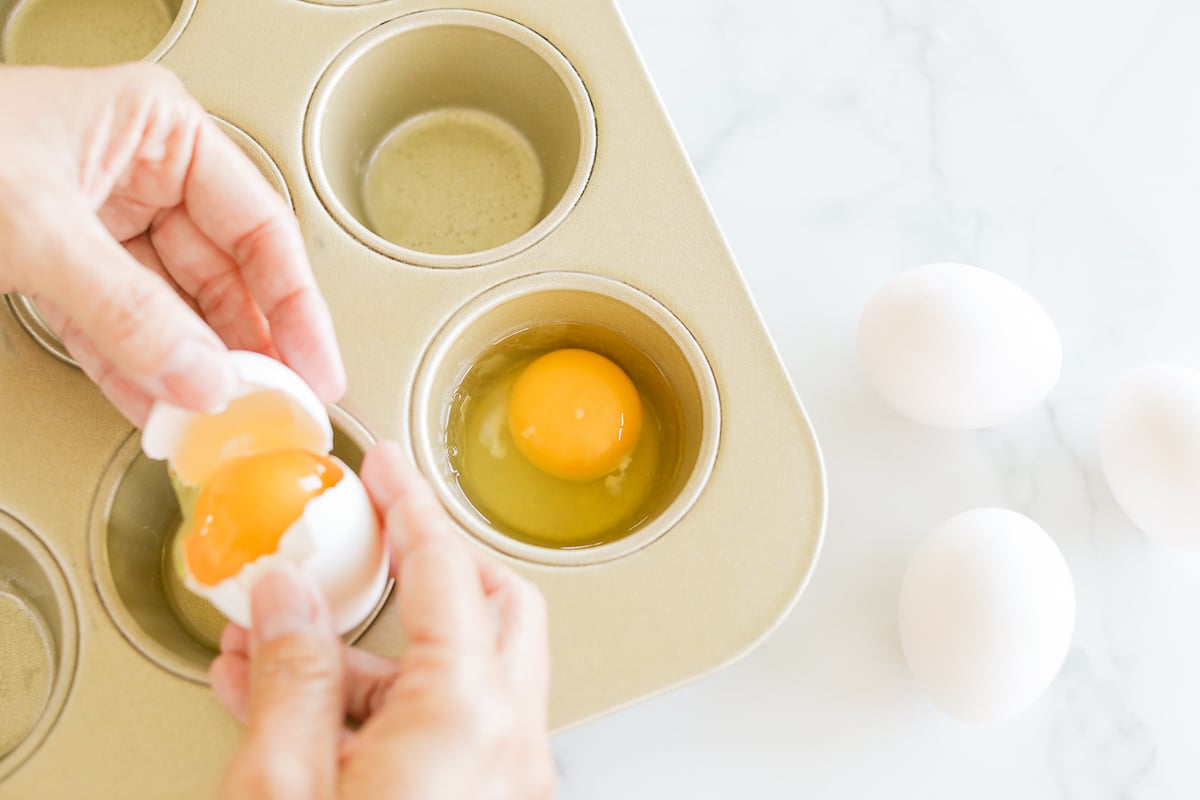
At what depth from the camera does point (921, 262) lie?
1.30 metres

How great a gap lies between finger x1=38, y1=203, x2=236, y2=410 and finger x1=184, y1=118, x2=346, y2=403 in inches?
4.2

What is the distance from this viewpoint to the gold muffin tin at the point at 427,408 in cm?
92

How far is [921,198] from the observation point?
1328 mm

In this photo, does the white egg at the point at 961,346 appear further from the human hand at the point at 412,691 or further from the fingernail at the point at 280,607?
the fingernail at the point at 280,607

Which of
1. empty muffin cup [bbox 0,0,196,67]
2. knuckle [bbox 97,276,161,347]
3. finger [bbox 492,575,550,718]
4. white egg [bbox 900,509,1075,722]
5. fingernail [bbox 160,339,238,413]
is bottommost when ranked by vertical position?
white egg [bbox 900,509,1075,722]

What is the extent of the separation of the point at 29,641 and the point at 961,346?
1084 millimetres

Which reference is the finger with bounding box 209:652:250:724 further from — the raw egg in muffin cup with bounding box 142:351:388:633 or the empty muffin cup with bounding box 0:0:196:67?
the empty muffin cup with bounding box 0:0:196:67

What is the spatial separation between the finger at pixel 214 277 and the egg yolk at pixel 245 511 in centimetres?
23

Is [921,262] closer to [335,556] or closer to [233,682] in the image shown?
[335,556]

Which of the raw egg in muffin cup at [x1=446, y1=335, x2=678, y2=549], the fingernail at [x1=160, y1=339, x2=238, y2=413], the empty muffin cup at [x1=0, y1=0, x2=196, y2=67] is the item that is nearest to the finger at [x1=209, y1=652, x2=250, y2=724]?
the fingernail at [x1=160, y1=339, x2=238, y2=413]

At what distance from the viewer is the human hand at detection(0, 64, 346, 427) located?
0.80 metres

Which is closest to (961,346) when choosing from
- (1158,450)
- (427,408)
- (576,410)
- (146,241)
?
(1158,450)

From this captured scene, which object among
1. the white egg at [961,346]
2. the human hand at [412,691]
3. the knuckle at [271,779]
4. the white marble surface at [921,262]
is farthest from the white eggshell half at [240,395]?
the white egg at [961,346]

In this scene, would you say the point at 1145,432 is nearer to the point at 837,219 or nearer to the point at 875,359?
the point at 875,359
